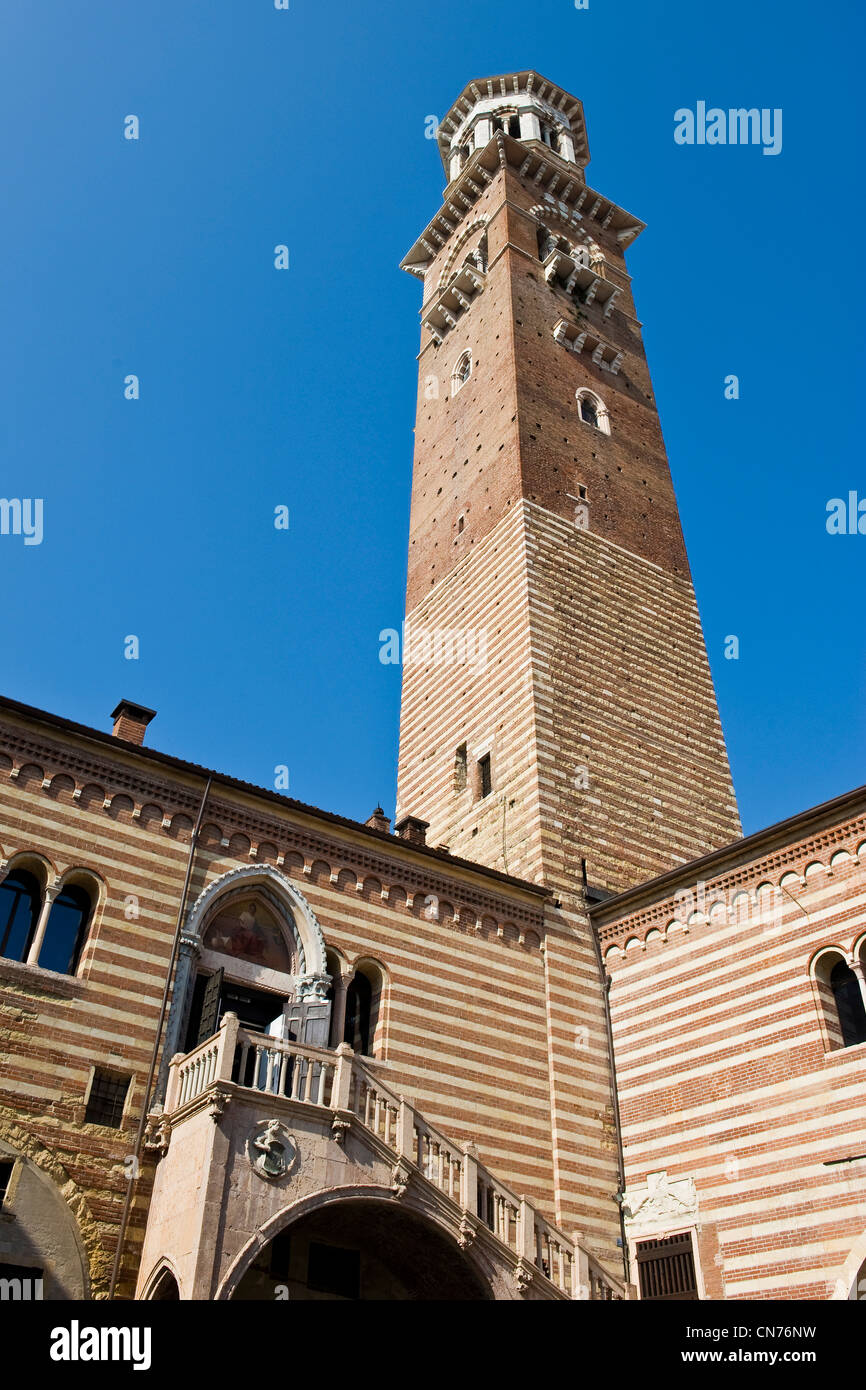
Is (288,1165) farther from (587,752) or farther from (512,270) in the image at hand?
(512,270)

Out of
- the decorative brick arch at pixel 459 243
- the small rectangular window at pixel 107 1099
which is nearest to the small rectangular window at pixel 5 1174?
the small rectangular window at pixel 107 1099

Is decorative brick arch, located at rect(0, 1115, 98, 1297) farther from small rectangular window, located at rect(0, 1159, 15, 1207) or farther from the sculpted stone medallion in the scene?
the sculpted stone medallion

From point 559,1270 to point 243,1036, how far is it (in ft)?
14.7

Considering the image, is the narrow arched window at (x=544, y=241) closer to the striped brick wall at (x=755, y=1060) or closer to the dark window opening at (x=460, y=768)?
the dark window opening at (x=460, y=768)

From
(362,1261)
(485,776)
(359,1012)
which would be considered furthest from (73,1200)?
(485,776)

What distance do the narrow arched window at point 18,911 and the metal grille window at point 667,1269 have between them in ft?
27.7

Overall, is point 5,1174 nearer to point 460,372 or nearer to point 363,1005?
point 363,1005

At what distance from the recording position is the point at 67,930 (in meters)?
12.4

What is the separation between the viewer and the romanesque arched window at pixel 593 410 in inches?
1013

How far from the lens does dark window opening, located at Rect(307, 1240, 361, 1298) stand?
12.0 m

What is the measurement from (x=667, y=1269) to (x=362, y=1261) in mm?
3962

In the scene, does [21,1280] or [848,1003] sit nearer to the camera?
[21,1280]

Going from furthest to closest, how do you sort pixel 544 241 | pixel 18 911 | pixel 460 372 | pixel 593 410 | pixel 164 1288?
1. pixel 544 241
2. pixel 460 372
3. pixel 593 410
4. pixel 18 911
5. pixel 164 1288
